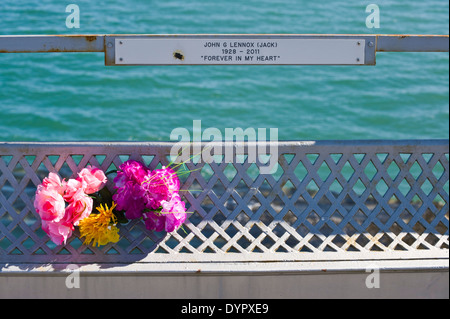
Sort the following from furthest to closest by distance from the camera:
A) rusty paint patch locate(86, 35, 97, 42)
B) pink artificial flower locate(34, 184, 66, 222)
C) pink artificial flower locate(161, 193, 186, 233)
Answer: pink artificial flower locate(161, 193, 186, 233), pink artificial flower locate(34, 184, 66, 222), rusty paint patch locate(86, 35, 97, 42)

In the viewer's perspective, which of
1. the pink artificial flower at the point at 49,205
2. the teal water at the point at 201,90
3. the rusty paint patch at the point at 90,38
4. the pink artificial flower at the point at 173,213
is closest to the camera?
the rusty paint patch at the point at 90,38

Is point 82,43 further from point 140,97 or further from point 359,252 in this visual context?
point 140,97

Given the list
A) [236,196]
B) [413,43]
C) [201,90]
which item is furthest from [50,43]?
[201,90]

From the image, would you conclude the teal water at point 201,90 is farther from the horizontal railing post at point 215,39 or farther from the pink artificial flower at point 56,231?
the horizontal railing post at point 215,39

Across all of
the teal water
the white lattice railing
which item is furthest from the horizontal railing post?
the teal water

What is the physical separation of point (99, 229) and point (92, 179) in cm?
20

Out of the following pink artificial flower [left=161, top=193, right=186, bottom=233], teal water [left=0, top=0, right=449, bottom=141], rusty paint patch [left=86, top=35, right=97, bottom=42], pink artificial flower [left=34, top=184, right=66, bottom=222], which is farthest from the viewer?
teal water [left=0, top=0, right=449, bottom=141]

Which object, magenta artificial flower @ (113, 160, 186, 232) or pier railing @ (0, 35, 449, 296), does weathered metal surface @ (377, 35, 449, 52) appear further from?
magenta artificial flower @ (113, 160, 186, 232)

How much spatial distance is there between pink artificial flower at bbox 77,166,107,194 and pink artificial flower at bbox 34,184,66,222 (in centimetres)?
13

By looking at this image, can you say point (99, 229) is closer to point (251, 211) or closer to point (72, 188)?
point (72, 188)

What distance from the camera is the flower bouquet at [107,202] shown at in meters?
2.33

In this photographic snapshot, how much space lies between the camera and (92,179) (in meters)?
2.43

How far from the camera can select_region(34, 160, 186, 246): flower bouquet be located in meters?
2.33

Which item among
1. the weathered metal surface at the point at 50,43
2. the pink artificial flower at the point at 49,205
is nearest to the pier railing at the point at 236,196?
the weathered metal surface at the point at 50,43
